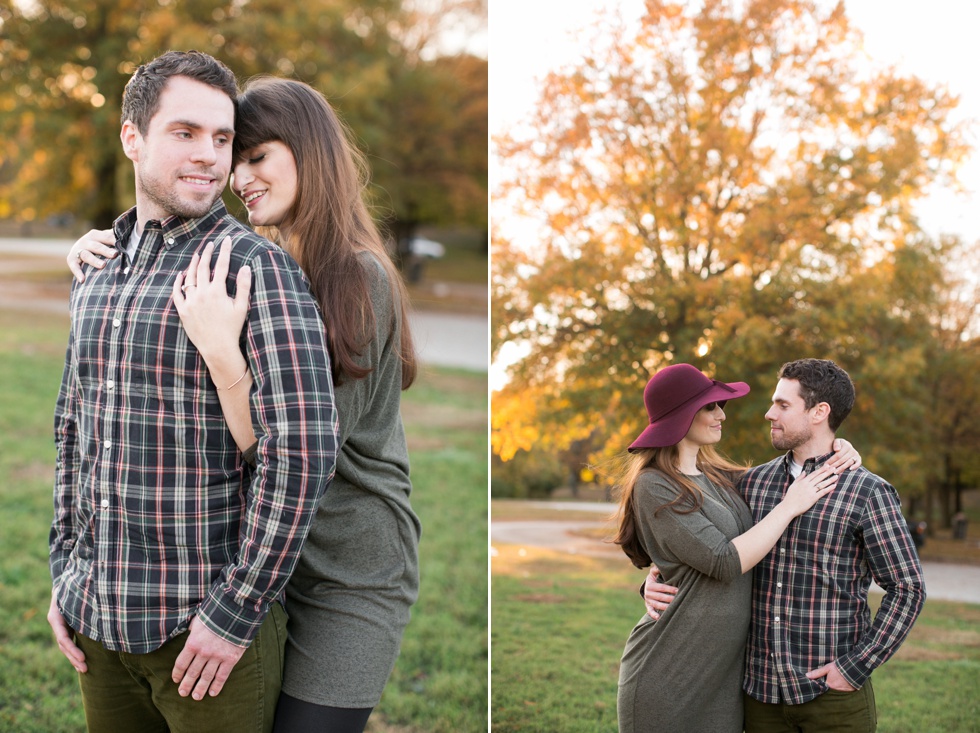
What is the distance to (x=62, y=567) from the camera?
174cm

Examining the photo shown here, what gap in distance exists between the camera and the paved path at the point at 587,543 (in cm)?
395

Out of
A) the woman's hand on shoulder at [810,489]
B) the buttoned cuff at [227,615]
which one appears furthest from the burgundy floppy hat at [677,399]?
the buttoned cuff at [227,615]

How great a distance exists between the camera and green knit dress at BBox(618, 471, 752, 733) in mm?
2131

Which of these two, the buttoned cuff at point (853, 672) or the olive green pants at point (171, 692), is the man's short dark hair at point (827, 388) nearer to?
the buttoned cuff at point (853, 672)

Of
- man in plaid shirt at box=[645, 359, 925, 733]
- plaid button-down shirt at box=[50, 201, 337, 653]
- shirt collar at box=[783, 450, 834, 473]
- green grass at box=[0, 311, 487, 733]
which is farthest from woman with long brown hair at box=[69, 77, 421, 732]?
shirt collar at box=[783, 450, 834, 473]

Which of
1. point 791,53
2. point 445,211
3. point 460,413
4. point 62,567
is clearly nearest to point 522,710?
point 62,567

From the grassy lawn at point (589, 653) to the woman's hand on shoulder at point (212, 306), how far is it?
10.3 ft

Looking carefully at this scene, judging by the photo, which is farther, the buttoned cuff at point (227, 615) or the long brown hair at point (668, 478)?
the long brown hair at point (668, 478)

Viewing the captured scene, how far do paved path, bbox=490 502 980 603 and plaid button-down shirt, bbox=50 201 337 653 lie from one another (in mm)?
2985

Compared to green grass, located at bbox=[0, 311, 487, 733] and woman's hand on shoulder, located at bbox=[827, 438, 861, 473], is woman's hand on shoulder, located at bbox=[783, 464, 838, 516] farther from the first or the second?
green grass, located at bbox=[0, 311, 487, 733]

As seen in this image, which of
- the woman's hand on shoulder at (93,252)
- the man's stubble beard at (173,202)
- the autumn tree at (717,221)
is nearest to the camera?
the man's stubble beard at (173,202)

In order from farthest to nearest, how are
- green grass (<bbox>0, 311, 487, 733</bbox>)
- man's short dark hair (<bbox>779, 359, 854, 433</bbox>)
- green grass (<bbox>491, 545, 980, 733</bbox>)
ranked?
green grass (<bbox>491, 545, 980, 733</bbox>)
green grass (<bbox>0, 311, 487, 733</bbox>)
man's short dark hair (<bbox>779, 359, 854, 433</bbox>)

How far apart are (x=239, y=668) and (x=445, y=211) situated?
17444 mm

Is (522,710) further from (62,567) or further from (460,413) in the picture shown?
(460,413)
